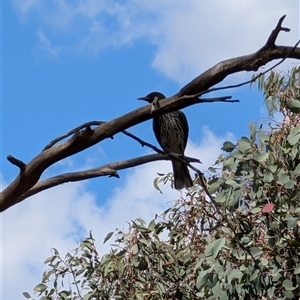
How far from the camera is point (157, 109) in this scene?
245 centimetres

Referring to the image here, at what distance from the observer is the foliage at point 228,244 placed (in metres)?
2.77

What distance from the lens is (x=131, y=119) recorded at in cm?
248

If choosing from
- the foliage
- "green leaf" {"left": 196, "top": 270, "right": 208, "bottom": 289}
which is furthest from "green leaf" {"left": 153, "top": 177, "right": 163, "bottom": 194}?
"green leaf" {"left": 196, "top": 270, "right": 208, "bottom": 289}

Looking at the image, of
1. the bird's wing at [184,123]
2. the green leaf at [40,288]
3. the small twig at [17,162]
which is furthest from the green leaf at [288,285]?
the bird's wing at [184,123]

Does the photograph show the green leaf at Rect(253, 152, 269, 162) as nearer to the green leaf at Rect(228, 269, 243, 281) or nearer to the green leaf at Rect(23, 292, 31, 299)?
the green leaf at Rect(228, 269, 243, 281)

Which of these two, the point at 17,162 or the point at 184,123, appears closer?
the point at 17,162

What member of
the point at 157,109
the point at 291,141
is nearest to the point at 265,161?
the point at 291,141

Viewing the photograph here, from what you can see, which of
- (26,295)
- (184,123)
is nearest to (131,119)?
(26,295)

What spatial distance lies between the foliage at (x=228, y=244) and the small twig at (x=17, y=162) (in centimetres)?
73

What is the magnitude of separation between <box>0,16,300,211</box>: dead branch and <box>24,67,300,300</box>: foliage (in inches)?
12.6

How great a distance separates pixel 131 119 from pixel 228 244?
91 cm

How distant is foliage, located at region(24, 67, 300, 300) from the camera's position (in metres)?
2.77

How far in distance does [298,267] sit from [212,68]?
930 millimetres

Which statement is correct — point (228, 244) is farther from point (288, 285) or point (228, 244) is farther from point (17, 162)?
point (17, 162)
